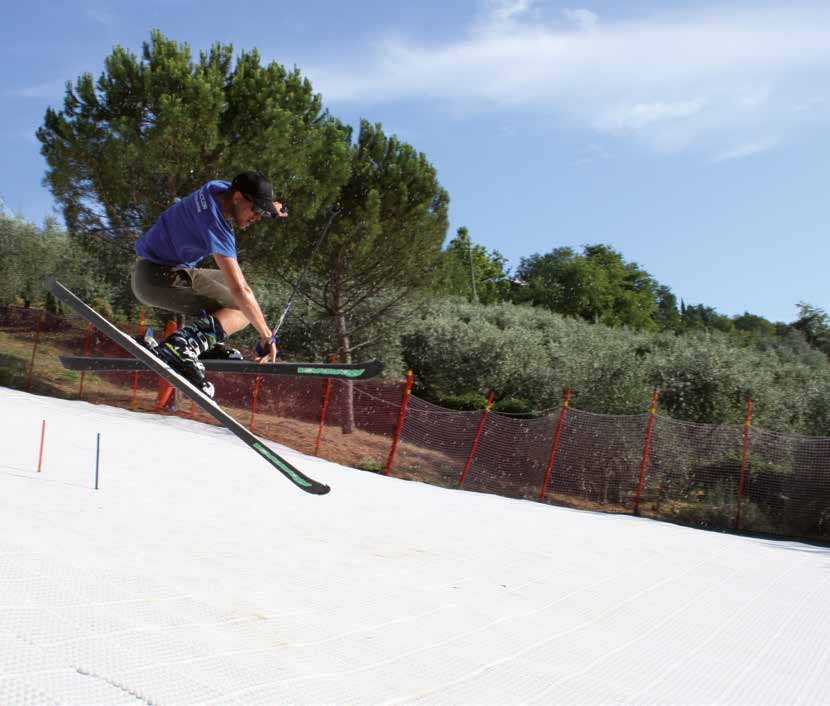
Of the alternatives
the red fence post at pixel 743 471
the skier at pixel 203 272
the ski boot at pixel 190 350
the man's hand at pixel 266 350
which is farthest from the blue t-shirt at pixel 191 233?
the red fence post at pixel 743 471

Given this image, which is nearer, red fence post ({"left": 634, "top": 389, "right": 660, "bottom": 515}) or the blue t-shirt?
the blue t-shirt

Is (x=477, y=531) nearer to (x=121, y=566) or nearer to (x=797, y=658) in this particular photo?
(x=797, y=658)

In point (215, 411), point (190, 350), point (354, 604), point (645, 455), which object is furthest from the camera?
point (645, 455)

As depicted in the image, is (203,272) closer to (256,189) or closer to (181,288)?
(181,288)

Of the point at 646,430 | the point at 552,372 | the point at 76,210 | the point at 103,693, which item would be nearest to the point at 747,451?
the point at 646,430

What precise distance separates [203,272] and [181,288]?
6.8 inches

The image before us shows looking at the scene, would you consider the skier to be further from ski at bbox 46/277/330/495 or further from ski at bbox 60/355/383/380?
ski at bbox 46/277/330/495

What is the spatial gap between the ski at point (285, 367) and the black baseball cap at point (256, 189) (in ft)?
3.05

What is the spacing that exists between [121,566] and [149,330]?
5.19 feet

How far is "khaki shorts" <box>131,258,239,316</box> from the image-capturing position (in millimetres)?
4672

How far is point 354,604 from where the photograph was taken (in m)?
3.81

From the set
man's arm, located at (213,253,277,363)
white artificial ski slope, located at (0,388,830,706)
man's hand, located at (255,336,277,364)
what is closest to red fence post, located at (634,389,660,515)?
white artificial ski slope, located at (0,388,830,706)

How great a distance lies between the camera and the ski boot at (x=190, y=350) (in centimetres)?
460

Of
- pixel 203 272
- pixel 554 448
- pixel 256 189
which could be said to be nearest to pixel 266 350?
pixel 203 272
